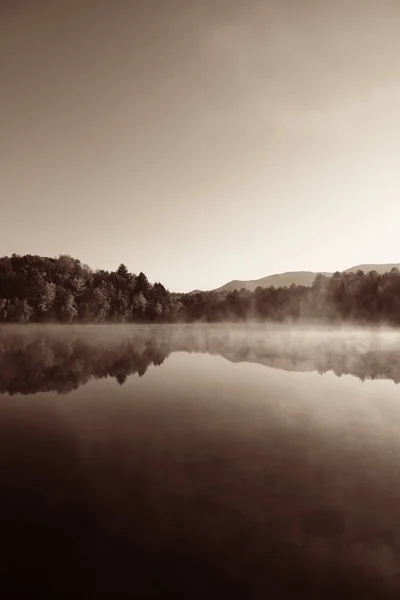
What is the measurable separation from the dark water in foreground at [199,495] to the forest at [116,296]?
110 m

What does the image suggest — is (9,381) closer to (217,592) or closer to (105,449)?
(105,449)

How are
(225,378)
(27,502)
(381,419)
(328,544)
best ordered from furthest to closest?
1. (225,378)
2. (381,419)
3. (27,502)
4. (328,544)

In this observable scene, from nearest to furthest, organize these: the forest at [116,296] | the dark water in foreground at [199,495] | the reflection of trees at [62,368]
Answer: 1. the dark water in foreground at [199,495]
2. the reflection of trees at [62,368]
3. the forest at [116,296]

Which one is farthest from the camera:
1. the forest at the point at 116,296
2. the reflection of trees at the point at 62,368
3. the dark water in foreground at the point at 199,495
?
the forest at the point at 116,296

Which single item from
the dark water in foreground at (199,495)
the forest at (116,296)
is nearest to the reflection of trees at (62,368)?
the dark water in foreground at (199,495)

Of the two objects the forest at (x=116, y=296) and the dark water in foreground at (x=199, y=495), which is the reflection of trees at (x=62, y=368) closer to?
the dark water in foreground at (x=199, y=495)

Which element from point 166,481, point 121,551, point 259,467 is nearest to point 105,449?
point 166,481

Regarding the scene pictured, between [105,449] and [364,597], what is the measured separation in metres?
8.11

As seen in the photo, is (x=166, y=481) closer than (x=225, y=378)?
Yes

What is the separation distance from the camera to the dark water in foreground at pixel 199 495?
638 cm

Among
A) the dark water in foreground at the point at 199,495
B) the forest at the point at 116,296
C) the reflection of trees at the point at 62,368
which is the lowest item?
the dark water in foreground at the point at 199,495

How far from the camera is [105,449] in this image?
1220 centimetres

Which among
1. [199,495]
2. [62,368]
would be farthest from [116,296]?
[199,495]

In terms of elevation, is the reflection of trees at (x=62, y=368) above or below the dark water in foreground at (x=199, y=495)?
above
